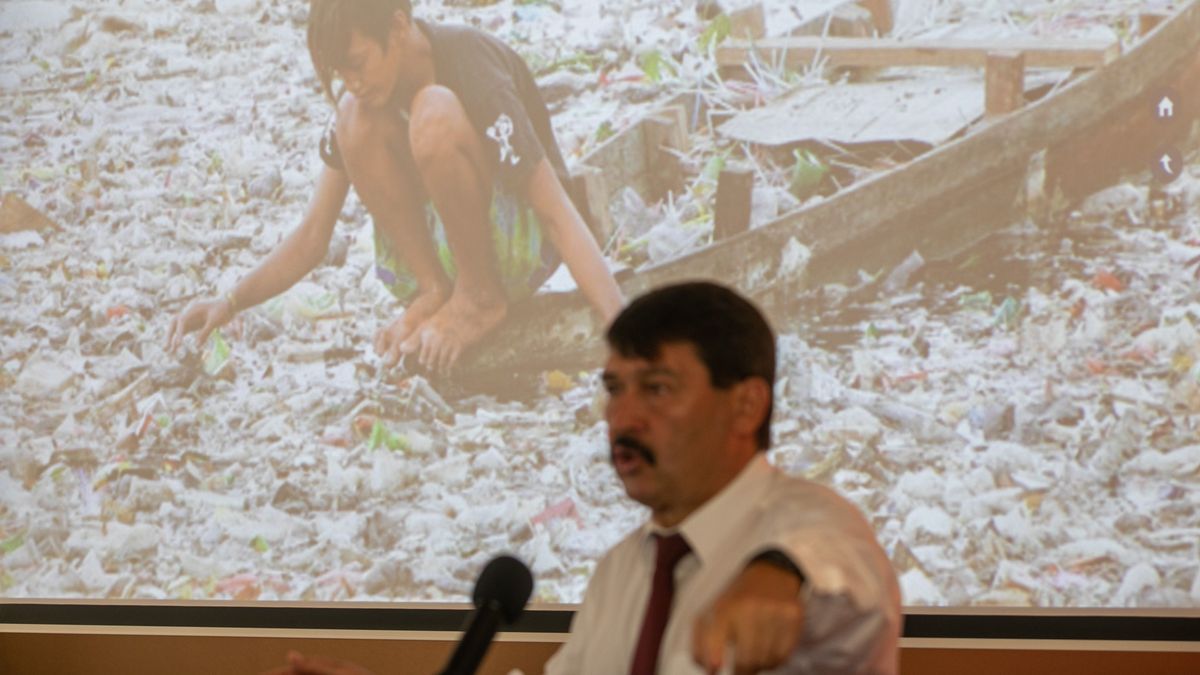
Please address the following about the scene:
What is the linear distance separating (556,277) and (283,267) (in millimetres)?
679

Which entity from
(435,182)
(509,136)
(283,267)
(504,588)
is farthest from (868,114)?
(504,588)

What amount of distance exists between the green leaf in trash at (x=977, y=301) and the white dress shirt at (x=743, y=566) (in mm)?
1551

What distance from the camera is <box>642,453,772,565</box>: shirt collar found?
1846 mm

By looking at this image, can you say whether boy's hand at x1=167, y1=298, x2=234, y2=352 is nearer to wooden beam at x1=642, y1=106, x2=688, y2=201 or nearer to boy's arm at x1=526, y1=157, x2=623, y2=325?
boy's arm at x1=526, y1=157, x2=623, y2=325

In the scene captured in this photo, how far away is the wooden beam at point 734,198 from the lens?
3514mm

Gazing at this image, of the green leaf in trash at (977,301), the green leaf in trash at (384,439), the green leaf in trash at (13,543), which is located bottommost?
the green leaf in trash at (13,543)

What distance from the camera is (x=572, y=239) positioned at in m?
3.64

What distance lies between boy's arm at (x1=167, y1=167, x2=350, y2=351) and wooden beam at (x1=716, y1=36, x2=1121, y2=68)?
1.00 meters

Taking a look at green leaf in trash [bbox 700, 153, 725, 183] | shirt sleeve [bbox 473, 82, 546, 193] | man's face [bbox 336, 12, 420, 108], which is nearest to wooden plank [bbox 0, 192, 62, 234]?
man's face [bbox 336, 12, 420, 108]

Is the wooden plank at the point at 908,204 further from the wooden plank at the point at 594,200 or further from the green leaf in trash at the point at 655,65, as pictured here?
the green leaf in trash at the point at 655,65

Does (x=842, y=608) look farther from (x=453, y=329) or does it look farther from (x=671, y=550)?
(x=453, y=329)

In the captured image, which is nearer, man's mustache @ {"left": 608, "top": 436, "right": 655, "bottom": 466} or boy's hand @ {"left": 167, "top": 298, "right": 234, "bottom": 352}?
man's mustache @ {"left": 608, "top": 436, "right": 655, "bottom": 466}

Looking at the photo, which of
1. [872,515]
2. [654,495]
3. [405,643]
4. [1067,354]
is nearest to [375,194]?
[405,643]

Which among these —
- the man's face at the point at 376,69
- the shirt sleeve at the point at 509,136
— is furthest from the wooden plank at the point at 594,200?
the man's face at the point at 376,69
